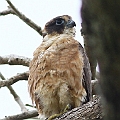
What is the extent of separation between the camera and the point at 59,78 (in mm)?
4605

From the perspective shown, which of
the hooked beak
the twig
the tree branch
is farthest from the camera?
the twig

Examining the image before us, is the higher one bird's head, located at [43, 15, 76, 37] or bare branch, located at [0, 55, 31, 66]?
bird's head, located at [43, 15, 76, 37]

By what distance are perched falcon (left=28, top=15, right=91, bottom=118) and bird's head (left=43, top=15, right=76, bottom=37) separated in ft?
2.33

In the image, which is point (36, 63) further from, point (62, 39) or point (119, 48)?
point (119, 48)

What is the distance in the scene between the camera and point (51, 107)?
4.78 m

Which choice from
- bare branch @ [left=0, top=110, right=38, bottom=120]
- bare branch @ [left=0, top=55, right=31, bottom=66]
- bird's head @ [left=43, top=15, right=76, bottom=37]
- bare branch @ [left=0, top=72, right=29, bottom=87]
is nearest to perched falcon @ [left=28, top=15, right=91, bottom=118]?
bird's head @ [left=43, top=15, right=76, bottom=37]

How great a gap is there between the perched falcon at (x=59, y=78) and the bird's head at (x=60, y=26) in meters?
0.71

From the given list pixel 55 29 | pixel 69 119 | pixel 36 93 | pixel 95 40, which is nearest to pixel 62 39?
pixel 55 29

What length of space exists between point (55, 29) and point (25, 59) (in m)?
0.99

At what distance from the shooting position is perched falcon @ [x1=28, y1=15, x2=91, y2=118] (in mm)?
4621

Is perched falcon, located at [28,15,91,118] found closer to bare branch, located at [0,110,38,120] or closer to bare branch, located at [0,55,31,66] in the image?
bare branch, located at [0,110,38,120]

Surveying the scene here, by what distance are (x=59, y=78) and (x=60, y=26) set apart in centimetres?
153

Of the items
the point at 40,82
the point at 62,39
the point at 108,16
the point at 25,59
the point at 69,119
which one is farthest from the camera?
the point at 25,59

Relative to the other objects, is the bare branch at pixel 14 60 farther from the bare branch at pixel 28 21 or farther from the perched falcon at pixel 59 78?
the perched falcon at pixel 59 78
